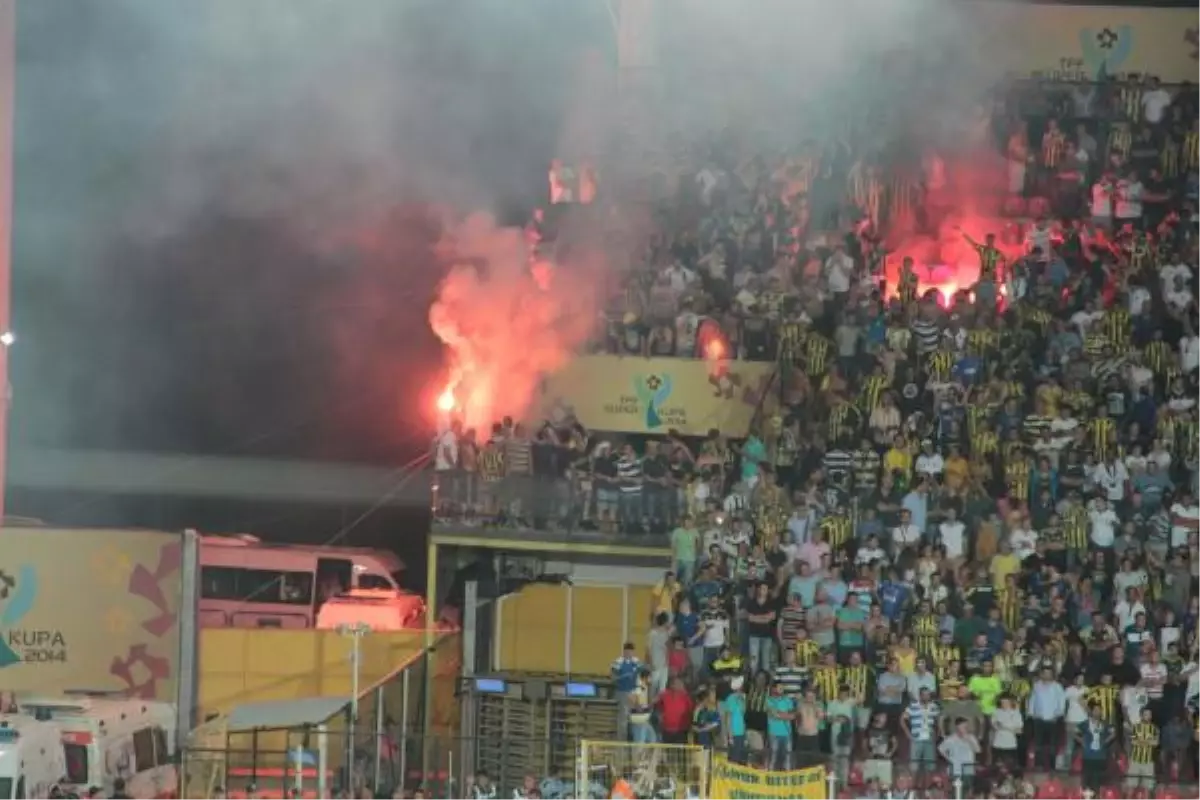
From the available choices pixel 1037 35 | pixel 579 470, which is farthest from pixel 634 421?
pixel 1037 35

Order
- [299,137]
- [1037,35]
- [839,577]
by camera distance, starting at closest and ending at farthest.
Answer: [839,577] < [299,137] < [1037,35]

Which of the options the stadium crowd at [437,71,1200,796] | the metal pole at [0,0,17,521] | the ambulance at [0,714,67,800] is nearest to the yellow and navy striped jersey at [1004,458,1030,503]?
the stadium crowd at [437,71,1200,796]

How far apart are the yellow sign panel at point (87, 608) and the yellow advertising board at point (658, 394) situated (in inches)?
136

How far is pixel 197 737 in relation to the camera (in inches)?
629

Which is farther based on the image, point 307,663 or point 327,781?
point 307,663

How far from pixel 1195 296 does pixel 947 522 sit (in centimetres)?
361

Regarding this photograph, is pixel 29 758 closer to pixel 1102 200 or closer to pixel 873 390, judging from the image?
pixel 873 390

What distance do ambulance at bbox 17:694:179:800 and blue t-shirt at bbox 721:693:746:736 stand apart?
4324 millimetres

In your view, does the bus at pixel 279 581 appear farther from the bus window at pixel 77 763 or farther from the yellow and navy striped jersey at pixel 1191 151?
the yellow and navy striped jersey at pixel 1191 151

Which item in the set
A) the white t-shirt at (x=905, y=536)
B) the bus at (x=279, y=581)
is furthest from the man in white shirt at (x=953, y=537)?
the bus at (x=279, y=581)

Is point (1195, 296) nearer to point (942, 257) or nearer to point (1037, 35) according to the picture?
point (942, 257)

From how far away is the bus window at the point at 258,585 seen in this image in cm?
2100

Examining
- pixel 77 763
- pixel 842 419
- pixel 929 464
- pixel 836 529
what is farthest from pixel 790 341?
pixel 77 763

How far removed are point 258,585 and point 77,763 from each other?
17.4ft
